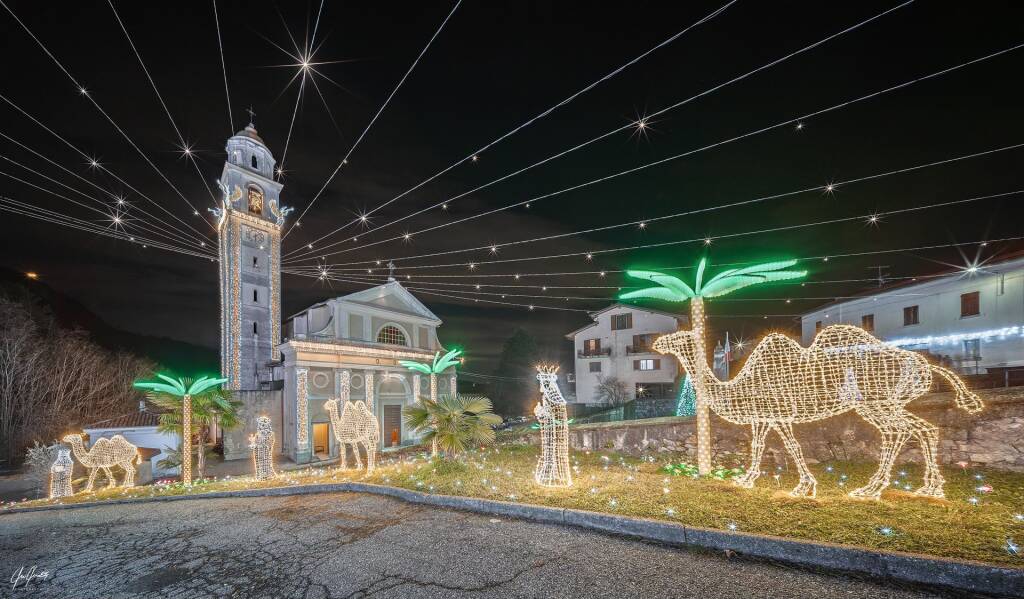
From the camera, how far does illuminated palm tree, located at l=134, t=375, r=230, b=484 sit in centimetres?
1300

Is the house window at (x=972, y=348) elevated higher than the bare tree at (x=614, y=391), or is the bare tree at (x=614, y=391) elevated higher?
the house window at (x=972, y=348)

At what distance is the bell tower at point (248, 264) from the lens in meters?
25.0

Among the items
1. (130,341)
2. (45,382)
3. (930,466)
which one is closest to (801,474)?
(930,466)

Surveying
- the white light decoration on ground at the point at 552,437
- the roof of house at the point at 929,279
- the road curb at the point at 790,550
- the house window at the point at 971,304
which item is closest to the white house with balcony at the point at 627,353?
the roof of house at the point at 929,279

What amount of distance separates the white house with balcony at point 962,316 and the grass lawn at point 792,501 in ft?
41.9

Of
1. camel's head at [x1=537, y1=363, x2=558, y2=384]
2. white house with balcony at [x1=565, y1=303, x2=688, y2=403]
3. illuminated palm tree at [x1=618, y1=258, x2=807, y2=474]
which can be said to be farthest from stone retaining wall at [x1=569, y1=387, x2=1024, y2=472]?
white house with balcony at [x1=565, y1=303, x2=688, y2=403]

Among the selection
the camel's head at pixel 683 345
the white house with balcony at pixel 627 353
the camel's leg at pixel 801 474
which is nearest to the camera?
the camel's leg at pixel 801 474

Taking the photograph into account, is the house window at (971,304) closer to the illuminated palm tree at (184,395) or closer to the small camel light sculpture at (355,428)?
the small camel light sculpture at (355,428)

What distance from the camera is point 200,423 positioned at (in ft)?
53.4

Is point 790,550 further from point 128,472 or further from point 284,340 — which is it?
point 284,340

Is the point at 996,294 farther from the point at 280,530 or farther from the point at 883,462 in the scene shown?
the point at 280,530

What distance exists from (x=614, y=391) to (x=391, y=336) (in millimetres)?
19091

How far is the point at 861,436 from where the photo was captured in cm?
930

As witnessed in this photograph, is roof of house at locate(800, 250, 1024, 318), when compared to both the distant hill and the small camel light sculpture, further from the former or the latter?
the distant hill
